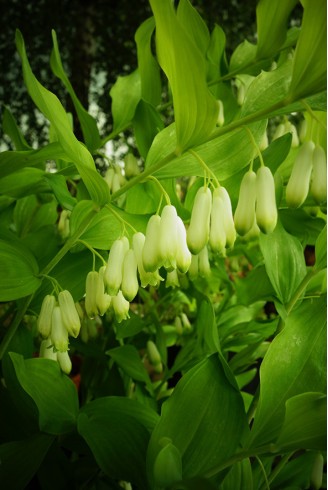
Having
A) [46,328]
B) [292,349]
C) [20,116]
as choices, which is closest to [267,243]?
[292,349]

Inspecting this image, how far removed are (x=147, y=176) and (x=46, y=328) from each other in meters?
0.23

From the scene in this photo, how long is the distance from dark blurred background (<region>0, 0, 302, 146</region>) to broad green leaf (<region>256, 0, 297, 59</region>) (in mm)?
2802

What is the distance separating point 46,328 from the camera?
650 mm

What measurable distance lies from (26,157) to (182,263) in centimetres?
23

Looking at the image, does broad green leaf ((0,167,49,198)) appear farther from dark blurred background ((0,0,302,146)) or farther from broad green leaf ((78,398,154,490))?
dark blurred background ((0,0,302,146))

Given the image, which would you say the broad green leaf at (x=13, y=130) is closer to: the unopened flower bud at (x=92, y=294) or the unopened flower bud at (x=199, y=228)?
the unopened flower bud at (x=92, y=294)

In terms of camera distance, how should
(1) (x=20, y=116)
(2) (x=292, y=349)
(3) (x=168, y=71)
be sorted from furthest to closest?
(1) (x=20, y=116), (2) (x=292, y=349), (3) (x=168, y=71)

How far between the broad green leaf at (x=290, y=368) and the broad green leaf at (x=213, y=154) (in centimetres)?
18

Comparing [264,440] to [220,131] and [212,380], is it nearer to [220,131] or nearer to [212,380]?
[212,380]

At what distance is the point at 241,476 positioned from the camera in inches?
25.6

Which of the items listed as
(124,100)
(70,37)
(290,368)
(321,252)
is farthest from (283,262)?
(70,37)

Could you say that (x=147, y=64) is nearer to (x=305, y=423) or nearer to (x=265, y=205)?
(x=265, y=205)

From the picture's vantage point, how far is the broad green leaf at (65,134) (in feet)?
1.67

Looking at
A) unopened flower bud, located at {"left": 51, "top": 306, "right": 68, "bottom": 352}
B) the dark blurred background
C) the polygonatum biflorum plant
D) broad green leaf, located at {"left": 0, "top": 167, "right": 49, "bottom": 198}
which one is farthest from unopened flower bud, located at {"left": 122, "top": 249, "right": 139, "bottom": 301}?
the dark blurred background
